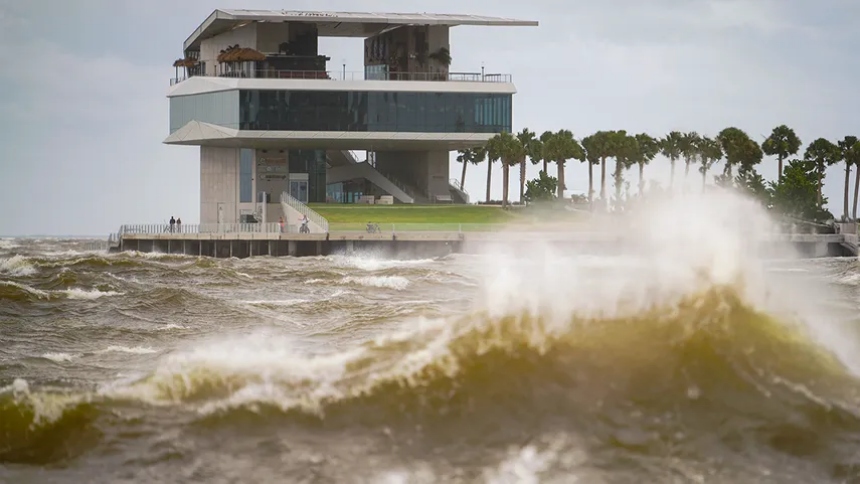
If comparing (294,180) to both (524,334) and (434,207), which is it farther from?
(524,334)

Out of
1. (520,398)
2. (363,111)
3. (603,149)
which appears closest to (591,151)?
(603,149)

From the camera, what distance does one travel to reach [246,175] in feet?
323

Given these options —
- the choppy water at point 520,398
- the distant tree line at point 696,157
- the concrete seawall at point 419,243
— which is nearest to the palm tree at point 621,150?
the distant tree line at point 696,157

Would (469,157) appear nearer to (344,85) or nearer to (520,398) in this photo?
(344,85)

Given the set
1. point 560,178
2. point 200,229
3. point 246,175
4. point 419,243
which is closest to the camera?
point 419,243

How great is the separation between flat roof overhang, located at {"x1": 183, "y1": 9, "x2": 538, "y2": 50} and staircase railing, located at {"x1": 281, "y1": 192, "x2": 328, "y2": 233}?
42.0 ft

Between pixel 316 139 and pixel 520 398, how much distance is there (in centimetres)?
8209

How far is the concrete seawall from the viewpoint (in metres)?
69.2

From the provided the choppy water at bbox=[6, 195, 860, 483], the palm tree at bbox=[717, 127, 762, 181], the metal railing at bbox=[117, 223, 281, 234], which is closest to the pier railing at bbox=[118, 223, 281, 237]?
the metal railing at bbox=[117, 223, 281, 234]

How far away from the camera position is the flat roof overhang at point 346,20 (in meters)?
93.9

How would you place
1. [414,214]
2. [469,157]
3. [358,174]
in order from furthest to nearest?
[469,157] < [358,174] < [414,214]

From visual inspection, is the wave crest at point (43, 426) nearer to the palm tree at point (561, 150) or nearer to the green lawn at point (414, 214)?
the green lawn at point (414, 214)

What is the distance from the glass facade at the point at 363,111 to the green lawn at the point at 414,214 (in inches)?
225

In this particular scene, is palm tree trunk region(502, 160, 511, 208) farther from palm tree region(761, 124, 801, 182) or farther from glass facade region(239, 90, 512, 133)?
palm tree region(761, 124, 801, 182)
